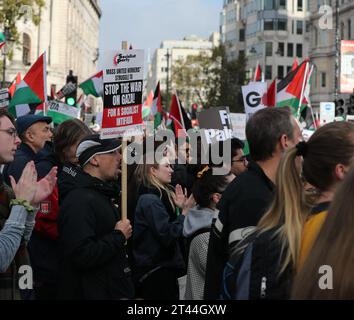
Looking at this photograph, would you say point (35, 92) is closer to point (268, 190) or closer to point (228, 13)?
point (268, 190)

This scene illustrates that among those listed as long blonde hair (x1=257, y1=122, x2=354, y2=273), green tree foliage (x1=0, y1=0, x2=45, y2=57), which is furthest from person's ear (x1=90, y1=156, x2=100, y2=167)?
green tree foliage (x1=0, y1=0, x2=45, y2=57)

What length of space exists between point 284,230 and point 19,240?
153 centimetres

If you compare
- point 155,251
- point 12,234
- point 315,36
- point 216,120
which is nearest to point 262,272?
point 12,234

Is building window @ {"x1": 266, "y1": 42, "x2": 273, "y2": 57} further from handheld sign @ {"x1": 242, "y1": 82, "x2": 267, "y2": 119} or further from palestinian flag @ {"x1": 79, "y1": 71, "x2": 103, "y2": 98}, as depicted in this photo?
handheld sign @ {"x1": 242, "y1": 82, "x2": 267, "y2": 119}

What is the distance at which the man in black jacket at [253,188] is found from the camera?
13.0 ft

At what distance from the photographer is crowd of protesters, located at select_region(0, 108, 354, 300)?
9.86ft

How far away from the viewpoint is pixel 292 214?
310 cm

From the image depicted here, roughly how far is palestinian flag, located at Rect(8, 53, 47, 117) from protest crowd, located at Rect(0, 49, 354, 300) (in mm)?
4056

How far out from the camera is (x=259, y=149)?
4.14 meters

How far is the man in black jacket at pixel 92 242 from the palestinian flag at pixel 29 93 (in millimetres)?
6668

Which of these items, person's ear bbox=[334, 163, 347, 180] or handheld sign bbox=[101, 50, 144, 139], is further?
handheld sign bbox=[101, 50, 144, 139]
